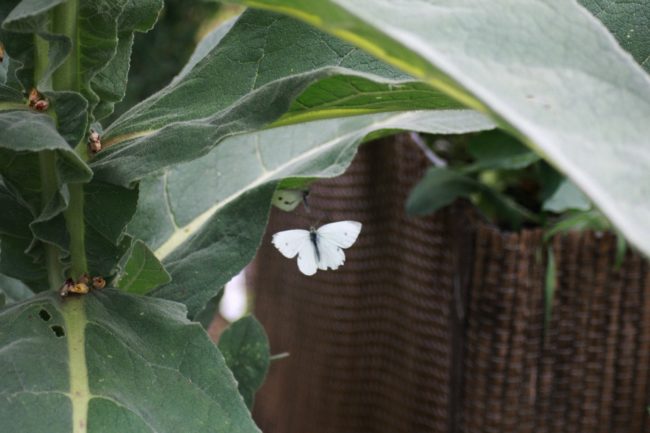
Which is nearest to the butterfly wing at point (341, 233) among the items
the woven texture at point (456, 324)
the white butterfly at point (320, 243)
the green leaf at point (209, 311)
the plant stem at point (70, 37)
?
the white butterfly at point (320, 243)

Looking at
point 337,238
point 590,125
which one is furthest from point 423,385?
point 590,125

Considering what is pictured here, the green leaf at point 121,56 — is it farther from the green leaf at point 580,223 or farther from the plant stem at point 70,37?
the green leaf at point 580,223

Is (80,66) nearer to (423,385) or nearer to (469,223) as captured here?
(469,223)

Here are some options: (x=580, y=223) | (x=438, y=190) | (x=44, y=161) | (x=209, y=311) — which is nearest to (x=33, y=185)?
(x=44, y=161)

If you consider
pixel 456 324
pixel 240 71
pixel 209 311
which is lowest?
pixel 456 324

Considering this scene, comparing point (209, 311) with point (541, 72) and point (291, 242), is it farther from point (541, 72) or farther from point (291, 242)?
point (541, 72)

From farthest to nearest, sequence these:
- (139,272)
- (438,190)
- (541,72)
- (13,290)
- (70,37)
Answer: (438,190)
(13,290)
(139,272)
(70,37)
(541,72)

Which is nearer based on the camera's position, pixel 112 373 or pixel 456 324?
pixel 112 373
